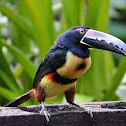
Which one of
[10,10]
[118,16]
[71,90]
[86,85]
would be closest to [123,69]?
[86,85]

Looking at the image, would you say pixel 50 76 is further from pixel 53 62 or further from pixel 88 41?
pixel 88 41

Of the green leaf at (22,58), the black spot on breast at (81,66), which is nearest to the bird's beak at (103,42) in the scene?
the black spot on breast at (81,66)

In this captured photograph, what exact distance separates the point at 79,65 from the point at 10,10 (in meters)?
1.28

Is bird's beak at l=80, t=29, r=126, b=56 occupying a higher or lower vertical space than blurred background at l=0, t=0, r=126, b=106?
higher

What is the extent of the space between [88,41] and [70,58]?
12 cm

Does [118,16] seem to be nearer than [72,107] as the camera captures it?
No

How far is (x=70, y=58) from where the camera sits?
1.48m

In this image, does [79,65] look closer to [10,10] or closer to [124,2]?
[10,10]

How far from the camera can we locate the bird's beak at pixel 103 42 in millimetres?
1405

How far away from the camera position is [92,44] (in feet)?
4.78

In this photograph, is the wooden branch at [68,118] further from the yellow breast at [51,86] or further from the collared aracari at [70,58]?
the yellow breast at [51,86]

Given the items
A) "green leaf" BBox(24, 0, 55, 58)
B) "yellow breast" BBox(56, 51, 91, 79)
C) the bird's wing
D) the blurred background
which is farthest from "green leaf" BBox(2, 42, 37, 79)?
"yellow breast" BBox(56, 51, 91, 79)

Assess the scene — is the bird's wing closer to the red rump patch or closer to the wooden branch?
the red rump patch

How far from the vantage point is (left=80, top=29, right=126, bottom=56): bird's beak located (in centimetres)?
141
